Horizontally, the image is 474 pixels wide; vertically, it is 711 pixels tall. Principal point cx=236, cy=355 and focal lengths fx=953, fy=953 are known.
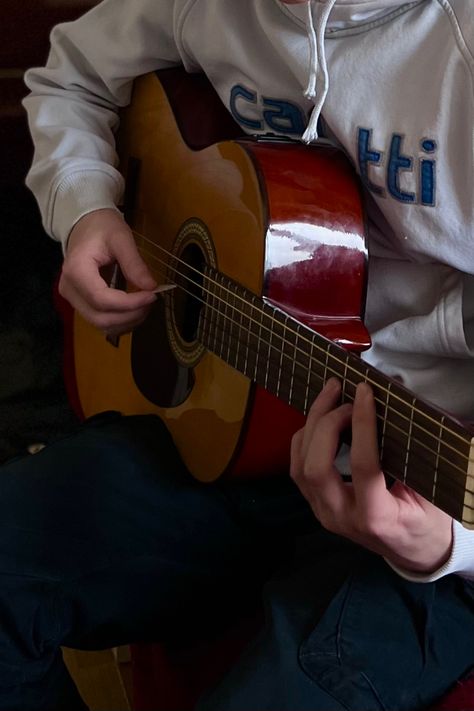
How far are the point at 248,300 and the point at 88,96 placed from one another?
0.44m

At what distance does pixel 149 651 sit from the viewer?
1.06 metres

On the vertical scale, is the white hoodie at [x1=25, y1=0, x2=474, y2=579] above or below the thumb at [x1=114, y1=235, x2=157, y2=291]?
above

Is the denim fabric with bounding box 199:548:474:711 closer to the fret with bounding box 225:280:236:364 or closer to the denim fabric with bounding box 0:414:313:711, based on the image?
the denim fabric with bounding box 0:414:313:711

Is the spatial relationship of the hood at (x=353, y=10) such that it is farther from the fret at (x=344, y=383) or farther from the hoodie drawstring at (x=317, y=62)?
the fret at (x=344, y=383)

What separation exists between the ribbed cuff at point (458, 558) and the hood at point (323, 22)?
1.22ft

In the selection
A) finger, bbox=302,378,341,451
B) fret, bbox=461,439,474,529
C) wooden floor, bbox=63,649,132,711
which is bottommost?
wooden floor, bbox=63,649,132,711

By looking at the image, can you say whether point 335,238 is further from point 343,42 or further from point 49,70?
point 49,70

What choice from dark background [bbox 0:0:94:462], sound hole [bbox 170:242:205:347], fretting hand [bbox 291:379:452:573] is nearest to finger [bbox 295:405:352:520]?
fretting hand [bbox 291:379:452:573]

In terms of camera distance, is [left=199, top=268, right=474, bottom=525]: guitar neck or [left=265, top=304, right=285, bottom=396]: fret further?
[left=265, top=304, right=285, bottom=396]: fret

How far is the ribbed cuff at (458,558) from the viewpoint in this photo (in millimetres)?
751

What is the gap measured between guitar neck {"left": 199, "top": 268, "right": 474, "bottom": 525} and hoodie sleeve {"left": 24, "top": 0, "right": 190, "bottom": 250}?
0.76 feet

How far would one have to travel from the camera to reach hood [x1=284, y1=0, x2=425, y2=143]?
0.81 metres

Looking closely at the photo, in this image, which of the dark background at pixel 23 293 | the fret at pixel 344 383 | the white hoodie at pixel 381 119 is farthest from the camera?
the dark background at pixel 23 293

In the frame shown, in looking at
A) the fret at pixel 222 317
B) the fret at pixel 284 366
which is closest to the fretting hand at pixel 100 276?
the fret at pixel 222 317
